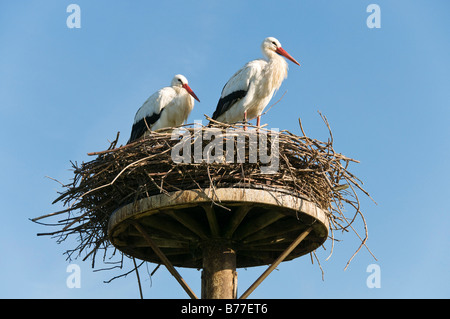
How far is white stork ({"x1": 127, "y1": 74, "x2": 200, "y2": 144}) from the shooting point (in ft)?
38.3

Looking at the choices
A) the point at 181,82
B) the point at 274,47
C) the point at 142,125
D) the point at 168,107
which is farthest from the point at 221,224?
the point at 181,82

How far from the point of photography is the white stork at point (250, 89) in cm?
1060

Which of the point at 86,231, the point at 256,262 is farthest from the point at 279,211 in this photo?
the point at 86,231

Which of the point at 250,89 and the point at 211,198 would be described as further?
the point at 250,89

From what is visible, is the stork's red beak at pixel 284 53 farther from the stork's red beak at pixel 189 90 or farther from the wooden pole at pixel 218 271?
the wooden pole at pixel 218 271

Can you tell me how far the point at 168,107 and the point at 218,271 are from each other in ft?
15.2

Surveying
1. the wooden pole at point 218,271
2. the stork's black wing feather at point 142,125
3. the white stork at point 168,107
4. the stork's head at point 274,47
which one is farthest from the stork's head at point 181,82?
the wooden pole at point 218,271

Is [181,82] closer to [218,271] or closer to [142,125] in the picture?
[142,125]

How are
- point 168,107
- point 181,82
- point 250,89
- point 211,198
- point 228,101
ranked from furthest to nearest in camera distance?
point 181,82
point 168,107
point 228,101
point 250,89
point 211,198

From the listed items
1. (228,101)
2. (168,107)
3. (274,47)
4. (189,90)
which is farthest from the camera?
(189,90)

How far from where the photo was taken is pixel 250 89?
34.7 ft
